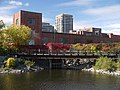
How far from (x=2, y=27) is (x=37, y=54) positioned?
13.3 metres

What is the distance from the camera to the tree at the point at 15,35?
269 ft

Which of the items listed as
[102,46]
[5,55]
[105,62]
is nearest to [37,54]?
[5,55]

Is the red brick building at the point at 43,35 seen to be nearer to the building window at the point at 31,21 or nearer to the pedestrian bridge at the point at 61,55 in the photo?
the building window at the point at 31,21

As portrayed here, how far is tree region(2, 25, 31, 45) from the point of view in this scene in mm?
82125

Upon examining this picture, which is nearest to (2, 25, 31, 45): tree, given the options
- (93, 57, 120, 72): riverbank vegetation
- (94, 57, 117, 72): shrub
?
(94, 57, 117, 72): shrub

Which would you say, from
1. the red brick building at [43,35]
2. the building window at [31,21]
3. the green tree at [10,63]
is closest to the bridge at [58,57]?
the green tree at [10,63]

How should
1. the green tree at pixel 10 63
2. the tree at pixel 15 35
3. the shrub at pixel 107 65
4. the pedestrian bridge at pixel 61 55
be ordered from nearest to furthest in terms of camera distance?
the shrub at pixel 107 65 < the green tree at pixel 10 63 < the pedestrian bridge at pixel 61 55 < the tree at pixel 15 35

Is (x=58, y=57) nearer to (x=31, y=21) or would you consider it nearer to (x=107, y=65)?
(x=107, y=65)

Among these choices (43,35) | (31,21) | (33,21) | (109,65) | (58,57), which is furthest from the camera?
(43,35)

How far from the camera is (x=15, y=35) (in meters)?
82.8

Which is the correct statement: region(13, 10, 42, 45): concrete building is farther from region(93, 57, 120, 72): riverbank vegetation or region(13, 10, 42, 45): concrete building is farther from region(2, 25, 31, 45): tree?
region(93, 57, 120, 72): riverbank vegetation

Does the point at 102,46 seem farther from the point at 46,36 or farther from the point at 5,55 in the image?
the point at 5,55

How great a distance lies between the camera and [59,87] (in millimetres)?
40562

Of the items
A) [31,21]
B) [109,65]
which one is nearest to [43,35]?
[31,21]
